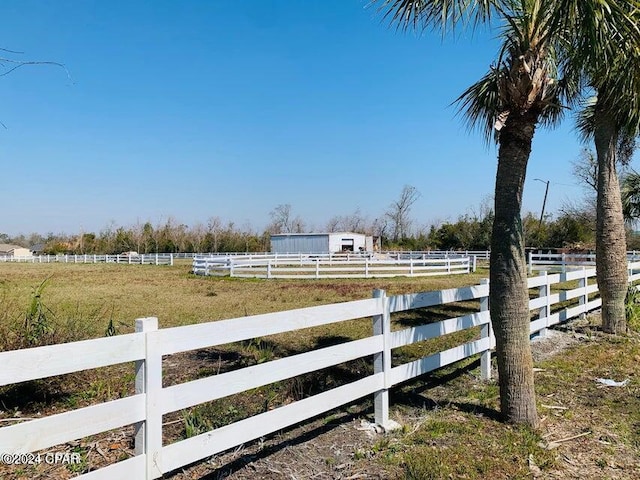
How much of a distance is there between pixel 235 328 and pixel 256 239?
63413mm

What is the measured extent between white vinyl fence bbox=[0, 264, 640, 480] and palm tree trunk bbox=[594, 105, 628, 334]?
489cm

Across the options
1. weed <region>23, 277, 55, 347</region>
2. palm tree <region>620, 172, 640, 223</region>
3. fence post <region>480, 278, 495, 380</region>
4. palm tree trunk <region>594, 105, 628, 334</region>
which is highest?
palm tree <region>620, 172, 640, 223</region>

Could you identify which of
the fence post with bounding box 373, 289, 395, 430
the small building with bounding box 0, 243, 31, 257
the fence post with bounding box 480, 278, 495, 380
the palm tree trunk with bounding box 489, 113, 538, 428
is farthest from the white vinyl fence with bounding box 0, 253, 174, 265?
the small building with bounding box 0, 243, 31, 257

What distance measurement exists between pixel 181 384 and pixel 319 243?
4744cm

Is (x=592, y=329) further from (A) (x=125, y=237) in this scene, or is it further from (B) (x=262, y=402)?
(A) (x=125, y=237)

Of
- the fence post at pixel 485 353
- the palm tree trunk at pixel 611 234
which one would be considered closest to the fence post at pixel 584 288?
the palm tree trunk at pixel 611 234

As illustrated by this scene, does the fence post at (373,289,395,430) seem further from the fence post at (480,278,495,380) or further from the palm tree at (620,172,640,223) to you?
the palm tree at (620,172,640,223)

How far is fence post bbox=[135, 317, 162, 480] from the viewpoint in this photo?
2.67 m

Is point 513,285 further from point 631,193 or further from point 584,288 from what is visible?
point 631,193

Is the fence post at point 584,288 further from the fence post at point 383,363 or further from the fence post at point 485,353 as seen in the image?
the fence post at point 383,363

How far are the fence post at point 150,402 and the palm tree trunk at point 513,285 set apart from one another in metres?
3.03

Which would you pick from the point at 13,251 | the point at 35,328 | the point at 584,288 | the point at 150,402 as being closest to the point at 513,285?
the point at 150,402

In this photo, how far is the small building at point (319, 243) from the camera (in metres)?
50.1

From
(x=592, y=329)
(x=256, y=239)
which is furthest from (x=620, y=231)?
(x=256, y=239)
